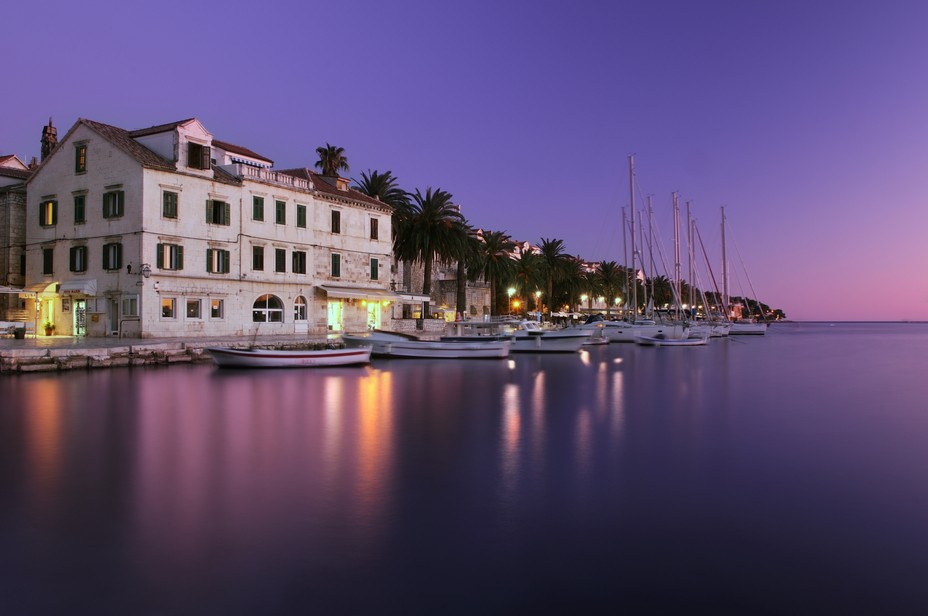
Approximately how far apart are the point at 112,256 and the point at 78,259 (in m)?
2.88

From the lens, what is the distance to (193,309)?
3431cm

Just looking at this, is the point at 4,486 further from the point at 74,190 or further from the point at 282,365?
the point at 74,190

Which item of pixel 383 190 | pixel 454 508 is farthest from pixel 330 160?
pixel 454 508

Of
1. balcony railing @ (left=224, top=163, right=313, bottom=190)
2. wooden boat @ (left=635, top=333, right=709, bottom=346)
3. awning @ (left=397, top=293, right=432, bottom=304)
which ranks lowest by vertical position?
wooden boat @ (left=635, top=333, right=709, bottom=346)

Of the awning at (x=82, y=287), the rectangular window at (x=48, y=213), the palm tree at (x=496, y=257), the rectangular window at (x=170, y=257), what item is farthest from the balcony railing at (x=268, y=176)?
the palm tree at (x=496, y=257)

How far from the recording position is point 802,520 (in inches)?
305

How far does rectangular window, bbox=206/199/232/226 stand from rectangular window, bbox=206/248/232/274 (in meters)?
1.59

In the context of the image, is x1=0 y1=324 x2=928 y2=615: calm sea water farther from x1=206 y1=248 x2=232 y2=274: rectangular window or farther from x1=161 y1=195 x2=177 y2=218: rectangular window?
x1=206 y1=248 x2=232 y2=274: rectangular window

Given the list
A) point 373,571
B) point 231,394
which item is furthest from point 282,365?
point 373,571

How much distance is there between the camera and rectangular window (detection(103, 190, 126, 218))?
32.6 m

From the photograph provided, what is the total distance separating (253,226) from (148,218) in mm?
6388

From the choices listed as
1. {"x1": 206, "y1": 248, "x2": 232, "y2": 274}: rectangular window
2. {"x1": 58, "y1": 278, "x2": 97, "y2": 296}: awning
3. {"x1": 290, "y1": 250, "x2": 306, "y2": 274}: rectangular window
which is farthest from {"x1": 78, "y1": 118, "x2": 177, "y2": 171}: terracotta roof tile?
{"x1": 290, "y1": 250, "x2": 306, "y2": 274}: rectangular window

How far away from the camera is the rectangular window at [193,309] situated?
34.1m

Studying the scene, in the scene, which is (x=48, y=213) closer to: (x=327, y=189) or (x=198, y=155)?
(x=198, y=155)
